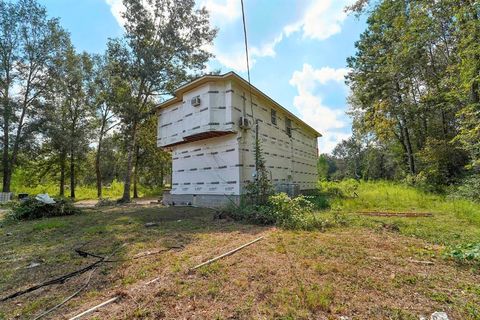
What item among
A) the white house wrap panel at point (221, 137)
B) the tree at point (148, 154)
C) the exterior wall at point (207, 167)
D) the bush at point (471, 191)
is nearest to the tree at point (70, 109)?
the tree at point (148, 154)

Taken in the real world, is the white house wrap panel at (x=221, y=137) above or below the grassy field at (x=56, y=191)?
above

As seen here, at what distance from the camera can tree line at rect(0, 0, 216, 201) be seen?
13891 mm

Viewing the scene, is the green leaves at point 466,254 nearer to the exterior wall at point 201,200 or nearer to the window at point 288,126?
the exterior wall at point 201,200

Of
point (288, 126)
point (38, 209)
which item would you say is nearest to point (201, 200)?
point (38, 209)

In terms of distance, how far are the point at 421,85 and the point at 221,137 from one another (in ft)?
49.1

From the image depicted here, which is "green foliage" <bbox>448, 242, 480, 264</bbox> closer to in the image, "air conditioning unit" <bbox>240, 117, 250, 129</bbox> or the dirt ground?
the dirt ground

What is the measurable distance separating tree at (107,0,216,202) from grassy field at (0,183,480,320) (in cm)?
969

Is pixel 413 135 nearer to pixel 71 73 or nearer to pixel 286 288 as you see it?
pixel 286 288

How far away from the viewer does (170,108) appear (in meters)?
12.7

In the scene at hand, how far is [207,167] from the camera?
11.1 meters

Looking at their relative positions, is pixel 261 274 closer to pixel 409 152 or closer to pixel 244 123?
pixel 244 123

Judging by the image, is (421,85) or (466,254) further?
(421,85)

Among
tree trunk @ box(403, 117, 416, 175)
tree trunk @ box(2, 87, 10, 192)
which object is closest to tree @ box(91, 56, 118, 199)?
tree trunk @ box(2, 87, 10, 192)

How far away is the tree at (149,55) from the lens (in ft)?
44.9
